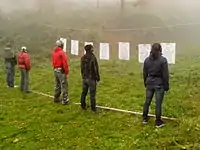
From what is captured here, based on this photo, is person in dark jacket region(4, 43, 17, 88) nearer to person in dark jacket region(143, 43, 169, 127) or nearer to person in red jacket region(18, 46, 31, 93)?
person in red jacket region(18, 46, 31, 93)

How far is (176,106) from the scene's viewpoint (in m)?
12.8

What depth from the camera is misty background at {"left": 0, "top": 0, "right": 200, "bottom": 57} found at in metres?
34.1

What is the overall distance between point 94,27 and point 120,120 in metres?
26.8

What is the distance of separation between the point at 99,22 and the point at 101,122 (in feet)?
93.5

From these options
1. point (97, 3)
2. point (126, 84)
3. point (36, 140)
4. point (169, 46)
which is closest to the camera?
point (36, 140)

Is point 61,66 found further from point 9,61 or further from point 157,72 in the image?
point 9,61

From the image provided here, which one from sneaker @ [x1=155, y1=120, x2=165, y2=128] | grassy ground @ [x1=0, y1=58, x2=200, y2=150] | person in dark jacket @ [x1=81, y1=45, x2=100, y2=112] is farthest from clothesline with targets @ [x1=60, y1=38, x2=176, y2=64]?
sneaker @ [x1=155, y1=120, x2=165, y2=128]

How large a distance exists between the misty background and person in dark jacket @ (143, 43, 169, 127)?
1961 centimetres

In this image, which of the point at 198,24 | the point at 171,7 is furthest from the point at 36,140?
the point at 171,7

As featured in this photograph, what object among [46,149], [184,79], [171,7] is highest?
[171,7]

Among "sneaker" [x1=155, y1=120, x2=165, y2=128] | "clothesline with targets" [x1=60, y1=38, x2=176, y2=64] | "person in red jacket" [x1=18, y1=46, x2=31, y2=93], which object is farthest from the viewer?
"clothesline with targets" [x1=60, y1=38, x2=176, y2=64]

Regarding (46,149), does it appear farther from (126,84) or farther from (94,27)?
(94,27)

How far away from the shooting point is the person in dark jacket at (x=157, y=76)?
34.6 feet

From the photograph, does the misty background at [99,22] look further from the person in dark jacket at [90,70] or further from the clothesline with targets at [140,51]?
the person in dark jacket at [90,70]
